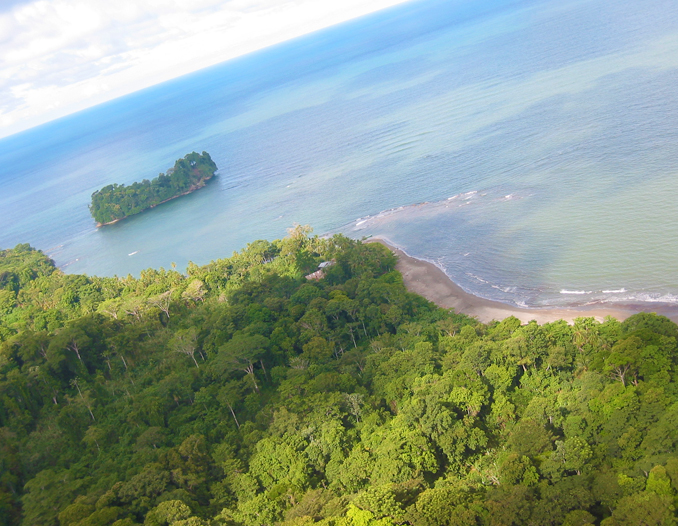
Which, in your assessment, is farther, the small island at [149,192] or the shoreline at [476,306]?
the small island at [149,192]

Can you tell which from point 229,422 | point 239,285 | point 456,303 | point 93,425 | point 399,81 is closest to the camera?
point 229,422

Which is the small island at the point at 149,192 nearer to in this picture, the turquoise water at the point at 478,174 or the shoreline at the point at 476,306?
the turquoise water at the point at 478,174

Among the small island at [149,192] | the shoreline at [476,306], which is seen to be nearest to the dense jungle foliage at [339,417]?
the shoreline at [476,306]

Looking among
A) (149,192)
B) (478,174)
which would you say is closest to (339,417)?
(478,174)

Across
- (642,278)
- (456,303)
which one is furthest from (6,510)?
(642,278)

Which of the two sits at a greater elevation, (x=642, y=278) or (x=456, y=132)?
(x=456, y=132)

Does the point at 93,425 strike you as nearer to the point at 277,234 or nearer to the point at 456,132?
the point at 277,234
